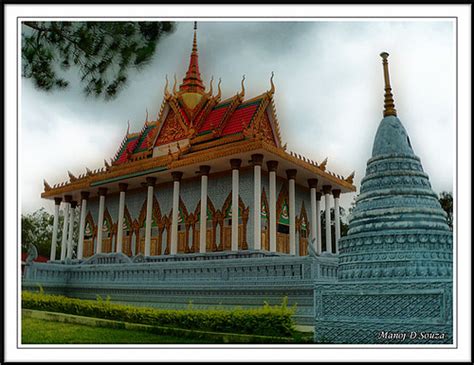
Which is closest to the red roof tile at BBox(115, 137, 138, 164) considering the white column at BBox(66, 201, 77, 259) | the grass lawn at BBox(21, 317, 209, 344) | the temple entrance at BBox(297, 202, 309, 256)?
the white column at BBox(66, 201, 77, 259)

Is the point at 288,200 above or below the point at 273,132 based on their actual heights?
below

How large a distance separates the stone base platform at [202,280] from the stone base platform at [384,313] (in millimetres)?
1832

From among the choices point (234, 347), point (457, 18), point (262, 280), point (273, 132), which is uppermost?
point (273, 132)

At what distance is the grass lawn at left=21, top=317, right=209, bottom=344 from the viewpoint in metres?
8.48

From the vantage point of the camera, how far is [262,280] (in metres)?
12.1

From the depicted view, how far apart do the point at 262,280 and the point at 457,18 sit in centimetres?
722

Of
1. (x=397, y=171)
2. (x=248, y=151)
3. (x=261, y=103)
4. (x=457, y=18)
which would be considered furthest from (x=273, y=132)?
(x=457, y=18)

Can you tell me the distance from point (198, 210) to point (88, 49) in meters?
12.9

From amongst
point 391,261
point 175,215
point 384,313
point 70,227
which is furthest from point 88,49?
point 70,227

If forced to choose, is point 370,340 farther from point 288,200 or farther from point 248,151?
point 288,200

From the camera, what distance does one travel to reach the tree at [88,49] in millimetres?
7789

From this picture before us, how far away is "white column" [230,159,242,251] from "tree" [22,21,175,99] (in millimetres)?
10169

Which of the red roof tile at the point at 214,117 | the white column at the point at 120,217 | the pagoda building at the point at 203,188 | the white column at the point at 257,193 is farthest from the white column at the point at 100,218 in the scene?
the white column at the point at 257,193

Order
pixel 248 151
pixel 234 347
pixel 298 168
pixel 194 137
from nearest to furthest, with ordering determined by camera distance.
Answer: pixel 234 347 → pixel 248 151 → pixel 298 168 → pixel 194 137
